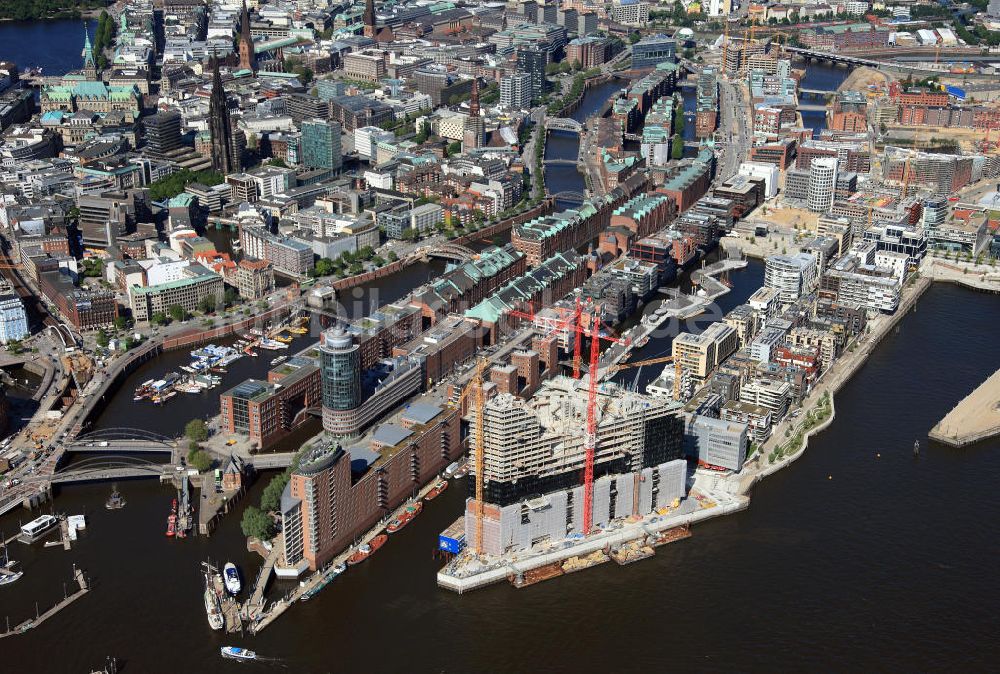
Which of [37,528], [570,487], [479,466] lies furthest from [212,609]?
[570,487]

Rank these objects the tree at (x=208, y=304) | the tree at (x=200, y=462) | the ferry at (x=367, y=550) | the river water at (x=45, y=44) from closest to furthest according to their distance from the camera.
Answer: the ferry at (x=367, y=550), the tree at (x=200, y=462), the tree at (x=208, y=304), the river water at (x=45, y=44)

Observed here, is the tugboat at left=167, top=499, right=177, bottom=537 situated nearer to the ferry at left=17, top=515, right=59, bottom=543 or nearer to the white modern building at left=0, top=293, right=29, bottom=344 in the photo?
the ferry at left=17, top=515, right=59, bottom=543

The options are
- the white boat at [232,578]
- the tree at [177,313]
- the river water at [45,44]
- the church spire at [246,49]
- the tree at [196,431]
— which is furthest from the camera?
the river water at [45,44]

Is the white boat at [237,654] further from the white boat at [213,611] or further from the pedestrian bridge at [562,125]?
the pedestrian bridge at [562,125]

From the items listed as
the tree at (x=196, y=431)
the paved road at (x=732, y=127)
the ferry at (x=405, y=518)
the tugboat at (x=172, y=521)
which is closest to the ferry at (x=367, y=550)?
the ferry at (x=405, y=518)

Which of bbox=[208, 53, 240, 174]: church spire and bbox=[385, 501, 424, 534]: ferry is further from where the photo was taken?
bbox=[208, 53, 240, 174]: church spire

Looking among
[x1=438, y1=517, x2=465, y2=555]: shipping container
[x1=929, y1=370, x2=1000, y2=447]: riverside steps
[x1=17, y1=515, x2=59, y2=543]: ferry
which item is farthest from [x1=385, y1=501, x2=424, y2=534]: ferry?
[x1=929, y1=370, x2=1000, y2=447]: riverside steps

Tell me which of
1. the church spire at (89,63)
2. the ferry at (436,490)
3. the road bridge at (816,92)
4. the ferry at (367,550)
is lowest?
the ferry at (367,550)
